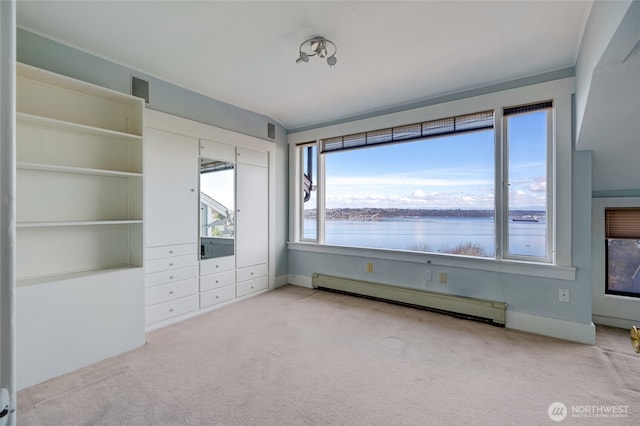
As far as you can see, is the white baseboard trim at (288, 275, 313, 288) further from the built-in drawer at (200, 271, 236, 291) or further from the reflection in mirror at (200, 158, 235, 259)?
the reflection in mirror at (200, 158, 235, 259)

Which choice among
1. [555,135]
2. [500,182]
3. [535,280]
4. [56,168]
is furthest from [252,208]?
[555,135]

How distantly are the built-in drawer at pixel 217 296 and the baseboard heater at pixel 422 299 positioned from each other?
117 cm

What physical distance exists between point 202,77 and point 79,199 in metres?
1.57

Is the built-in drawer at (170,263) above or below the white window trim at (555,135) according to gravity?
below

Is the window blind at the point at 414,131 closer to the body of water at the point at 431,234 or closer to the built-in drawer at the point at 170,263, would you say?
the body of water at the point at 431,234

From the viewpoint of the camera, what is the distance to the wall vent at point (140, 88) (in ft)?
9.02

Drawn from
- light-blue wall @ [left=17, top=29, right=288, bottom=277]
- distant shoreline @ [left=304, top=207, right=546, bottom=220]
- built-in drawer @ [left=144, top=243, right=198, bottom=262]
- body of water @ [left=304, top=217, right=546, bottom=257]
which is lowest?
built-in drawer @ [left=144, top=243, right=198, bottom=262]

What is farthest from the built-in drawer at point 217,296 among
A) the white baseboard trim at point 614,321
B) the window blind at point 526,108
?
the white baseboard trim at point 614,321

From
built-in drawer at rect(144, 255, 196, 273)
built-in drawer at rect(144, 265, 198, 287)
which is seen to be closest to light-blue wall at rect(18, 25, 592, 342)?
built-in drawer at rect(144, 255, 196, 273)

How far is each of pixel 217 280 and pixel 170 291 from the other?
58 centimetres

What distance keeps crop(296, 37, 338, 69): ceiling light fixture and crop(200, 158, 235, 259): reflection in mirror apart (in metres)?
1.70

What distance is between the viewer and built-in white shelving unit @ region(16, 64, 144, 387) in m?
2.03

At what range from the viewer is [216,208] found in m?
3.49

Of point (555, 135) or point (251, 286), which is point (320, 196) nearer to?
point (251, 286)
